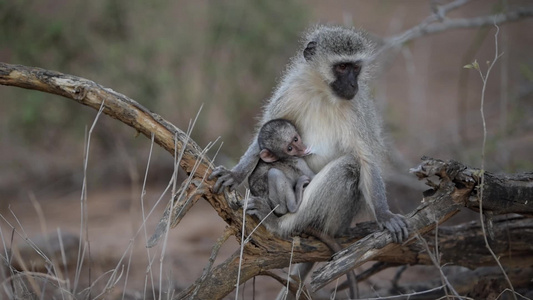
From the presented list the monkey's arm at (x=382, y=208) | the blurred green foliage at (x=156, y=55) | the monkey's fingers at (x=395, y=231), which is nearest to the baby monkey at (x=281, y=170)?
the monkey's arm at (x=382, y=208)

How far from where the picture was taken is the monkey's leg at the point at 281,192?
4195 millimetres

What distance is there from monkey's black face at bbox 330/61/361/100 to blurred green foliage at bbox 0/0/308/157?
4209 millimetres

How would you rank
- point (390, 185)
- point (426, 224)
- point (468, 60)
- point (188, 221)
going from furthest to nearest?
point (468, 60)
point (188, 221)
point (390, 185)
point (426, 224)

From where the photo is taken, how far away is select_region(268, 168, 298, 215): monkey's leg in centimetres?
420

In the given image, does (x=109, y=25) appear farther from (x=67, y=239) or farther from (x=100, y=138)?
(x=67, y=239)

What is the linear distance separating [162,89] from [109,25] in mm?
1096

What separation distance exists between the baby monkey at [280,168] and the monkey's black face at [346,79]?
1.29 ft

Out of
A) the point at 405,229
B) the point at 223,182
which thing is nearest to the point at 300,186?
the point at 223,182

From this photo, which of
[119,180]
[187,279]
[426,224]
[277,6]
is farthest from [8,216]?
[426,224]

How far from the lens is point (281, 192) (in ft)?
13.9

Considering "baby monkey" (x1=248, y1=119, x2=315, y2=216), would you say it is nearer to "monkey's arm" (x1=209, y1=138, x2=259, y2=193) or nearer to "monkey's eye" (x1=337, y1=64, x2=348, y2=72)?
"monkey's arm" (x1=209, y1=138, x2=259, y2=193)

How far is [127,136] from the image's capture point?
920cm

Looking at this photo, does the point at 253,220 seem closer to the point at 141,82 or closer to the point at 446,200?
the point at 446,200

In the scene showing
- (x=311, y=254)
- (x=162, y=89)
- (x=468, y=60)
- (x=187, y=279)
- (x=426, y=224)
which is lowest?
(x=187, y=279)
